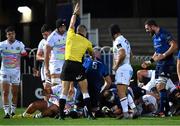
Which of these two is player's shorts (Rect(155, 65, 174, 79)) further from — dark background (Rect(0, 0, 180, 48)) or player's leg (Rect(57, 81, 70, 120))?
dark background (Rect(0, 0, 180, 48))

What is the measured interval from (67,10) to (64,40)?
9.76m

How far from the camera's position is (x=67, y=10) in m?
26.4

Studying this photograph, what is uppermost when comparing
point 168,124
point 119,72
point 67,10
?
point 67,10

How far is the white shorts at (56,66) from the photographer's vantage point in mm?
16781

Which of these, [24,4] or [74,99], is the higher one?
[24,4]

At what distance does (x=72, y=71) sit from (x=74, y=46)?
19.3 inches

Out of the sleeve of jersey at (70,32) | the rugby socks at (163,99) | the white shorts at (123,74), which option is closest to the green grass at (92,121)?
the white shorts at (123,74)

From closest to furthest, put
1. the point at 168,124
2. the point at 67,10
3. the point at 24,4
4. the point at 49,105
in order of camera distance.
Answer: the point at 168,124
the point at 49,105
the point at 67,10
the point at 24,4

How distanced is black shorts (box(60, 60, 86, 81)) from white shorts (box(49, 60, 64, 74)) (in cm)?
125

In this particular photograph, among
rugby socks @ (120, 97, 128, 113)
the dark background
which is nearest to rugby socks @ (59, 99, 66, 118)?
→ rugby socks @ (120, 97, 128, 113)

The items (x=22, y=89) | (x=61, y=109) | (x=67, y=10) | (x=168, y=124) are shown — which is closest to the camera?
(x=168, y=124)

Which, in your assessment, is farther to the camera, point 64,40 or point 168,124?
point 64,40

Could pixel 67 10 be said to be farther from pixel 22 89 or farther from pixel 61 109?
pixel 61 109

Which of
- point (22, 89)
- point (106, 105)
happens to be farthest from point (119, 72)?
point (22, 89)
